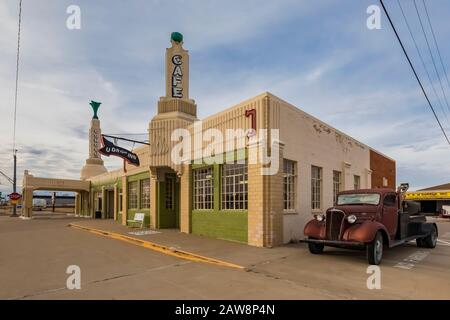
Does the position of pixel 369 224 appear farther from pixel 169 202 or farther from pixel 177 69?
pixel 177 69

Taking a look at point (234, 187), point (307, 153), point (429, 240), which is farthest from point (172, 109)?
point (429, 240)

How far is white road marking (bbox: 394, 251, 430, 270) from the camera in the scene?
328 inches

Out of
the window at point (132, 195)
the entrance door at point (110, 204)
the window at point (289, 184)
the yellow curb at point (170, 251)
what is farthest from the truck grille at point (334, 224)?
the entrance door at point (110, 204)

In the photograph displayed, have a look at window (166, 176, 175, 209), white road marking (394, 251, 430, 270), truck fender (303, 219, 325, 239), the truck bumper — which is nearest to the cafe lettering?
window (166, 176, 175, 209)

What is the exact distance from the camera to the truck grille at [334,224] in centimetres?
879

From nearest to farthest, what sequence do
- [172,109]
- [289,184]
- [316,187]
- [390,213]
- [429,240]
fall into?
[390,213] → [429,240] → [289,184] → [316,187] → [172,109]

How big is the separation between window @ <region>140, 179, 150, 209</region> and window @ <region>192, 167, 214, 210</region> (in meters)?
5.30

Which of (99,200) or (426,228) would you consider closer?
(426,228)

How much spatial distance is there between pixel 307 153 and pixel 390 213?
4.59 m

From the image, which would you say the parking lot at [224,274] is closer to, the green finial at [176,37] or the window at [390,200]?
the window at [390,200]

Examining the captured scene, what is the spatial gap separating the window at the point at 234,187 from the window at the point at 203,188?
0.82 m

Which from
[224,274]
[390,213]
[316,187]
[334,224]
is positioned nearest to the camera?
[224,274]

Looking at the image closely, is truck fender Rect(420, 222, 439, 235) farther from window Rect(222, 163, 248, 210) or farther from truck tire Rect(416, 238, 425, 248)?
window Rect(222, 163, 248, 210)

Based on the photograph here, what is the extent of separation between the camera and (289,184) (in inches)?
500
